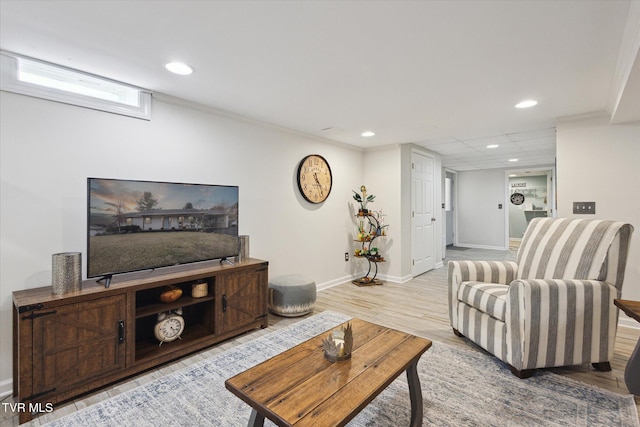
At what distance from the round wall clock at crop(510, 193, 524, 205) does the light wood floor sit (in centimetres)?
643

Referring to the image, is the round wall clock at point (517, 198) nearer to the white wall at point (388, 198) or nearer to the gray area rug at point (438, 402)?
the white wall at point (388, 198)

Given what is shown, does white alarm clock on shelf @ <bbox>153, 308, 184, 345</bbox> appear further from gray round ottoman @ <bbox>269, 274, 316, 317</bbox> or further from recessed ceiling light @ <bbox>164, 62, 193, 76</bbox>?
recessed ceiling light @ <bbox>164, 62, 193, 76</bbox>

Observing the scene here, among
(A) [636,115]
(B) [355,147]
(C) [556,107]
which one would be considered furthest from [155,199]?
(A) [636,115]

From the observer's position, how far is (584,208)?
10.2ft

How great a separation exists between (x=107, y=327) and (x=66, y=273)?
1.39 ft

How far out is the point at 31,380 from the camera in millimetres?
1645

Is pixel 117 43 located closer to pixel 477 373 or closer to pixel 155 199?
pixel 155 199

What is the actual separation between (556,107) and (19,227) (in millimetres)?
4546

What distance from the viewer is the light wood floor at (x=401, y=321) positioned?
6.29 feet

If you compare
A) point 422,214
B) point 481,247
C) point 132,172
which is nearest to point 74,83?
point 132,172

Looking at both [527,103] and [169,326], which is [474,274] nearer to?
[527,103]

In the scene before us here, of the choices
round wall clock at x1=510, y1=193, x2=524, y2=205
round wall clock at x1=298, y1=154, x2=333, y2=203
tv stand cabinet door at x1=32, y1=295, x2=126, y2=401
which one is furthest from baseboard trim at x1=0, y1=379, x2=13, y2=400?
round wall clock at x1=510, y1=193, x2=524, y2=205

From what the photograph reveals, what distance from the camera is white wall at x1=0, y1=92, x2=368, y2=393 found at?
75.4 inches

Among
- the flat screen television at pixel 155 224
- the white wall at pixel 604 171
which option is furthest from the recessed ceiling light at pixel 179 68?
the white wall at pixel 604 171
